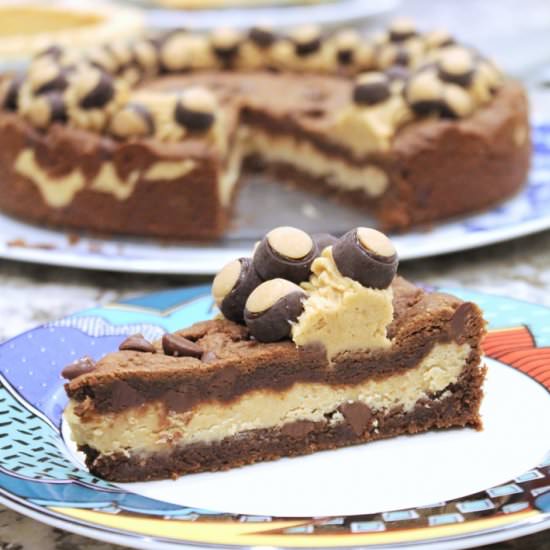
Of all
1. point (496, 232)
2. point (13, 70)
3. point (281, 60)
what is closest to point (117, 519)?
A: point (496, 232)

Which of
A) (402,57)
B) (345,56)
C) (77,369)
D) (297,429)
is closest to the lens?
(77,369)

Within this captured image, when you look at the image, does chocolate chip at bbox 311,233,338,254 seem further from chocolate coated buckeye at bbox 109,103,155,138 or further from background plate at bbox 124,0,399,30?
background plate at bbox 124,0,399,30

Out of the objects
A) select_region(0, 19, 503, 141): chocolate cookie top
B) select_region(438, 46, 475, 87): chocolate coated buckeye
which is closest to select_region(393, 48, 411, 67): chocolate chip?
select_region(0, 19, 503, 141): chocolate cookie top

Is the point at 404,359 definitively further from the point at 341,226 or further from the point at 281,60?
the point at 281,60

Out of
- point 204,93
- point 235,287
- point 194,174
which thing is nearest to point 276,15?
point 204,93

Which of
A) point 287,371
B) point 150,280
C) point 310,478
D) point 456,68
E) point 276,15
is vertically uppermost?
point 456,68

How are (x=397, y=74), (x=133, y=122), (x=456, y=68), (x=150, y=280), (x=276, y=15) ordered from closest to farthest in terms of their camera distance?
1. (x=150, y=280)
2. (x=133, y=122)
3. (x=456, y=68)
4. (x=397, y=74)
5. (x=276, y=15)

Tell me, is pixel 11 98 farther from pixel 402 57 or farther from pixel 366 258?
pixel 366 258
